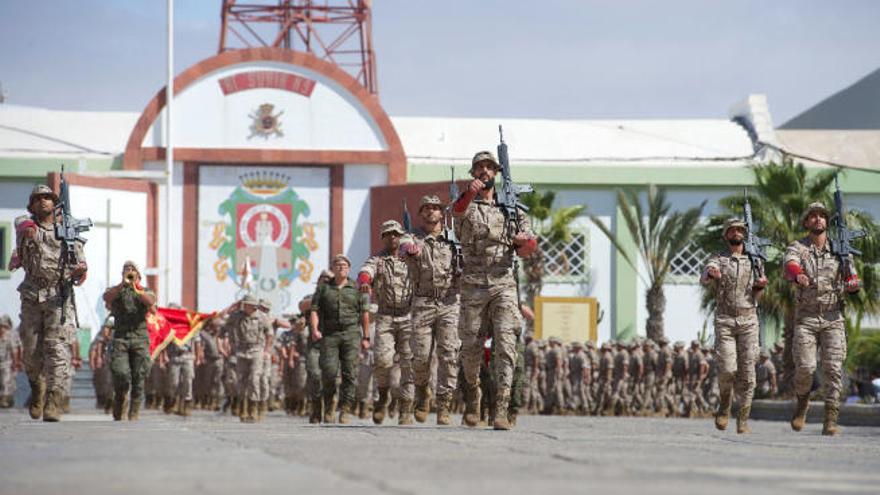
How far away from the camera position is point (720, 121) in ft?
162

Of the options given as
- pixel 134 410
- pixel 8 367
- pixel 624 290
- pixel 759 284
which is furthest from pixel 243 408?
pixel 624 290

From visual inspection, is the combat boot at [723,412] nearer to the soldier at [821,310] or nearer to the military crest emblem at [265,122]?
the soldier at [821,310]

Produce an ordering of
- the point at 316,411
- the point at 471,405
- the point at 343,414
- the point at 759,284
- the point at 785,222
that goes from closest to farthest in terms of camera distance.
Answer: the point at 471,405 → the point at 759,284 → the point at 343,414 → the point at 316,411 → the point at 785,222

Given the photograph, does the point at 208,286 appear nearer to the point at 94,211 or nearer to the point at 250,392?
the point at 94,211

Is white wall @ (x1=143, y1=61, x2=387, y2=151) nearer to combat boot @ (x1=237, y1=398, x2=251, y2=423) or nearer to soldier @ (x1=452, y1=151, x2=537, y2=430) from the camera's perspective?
combat boot @ (x1=237, y1=398, x2=251, y2=423)

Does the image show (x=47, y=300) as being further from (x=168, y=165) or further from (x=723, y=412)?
(x=168, y=165)

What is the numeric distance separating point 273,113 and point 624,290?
9155 millimetres

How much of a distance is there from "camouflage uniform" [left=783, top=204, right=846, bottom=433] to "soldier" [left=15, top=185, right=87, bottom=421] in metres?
6.69

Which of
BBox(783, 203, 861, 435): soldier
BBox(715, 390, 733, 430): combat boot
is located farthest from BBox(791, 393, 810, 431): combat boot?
BBox(715, 390, 733, 430): combat boot

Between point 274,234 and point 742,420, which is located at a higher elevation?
point 274,234

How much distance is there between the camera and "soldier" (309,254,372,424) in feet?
61.5

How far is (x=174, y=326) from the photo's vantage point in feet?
91.7

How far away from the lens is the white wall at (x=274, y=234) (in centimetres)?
3975

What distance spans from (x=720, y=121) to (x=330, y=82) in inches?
537
